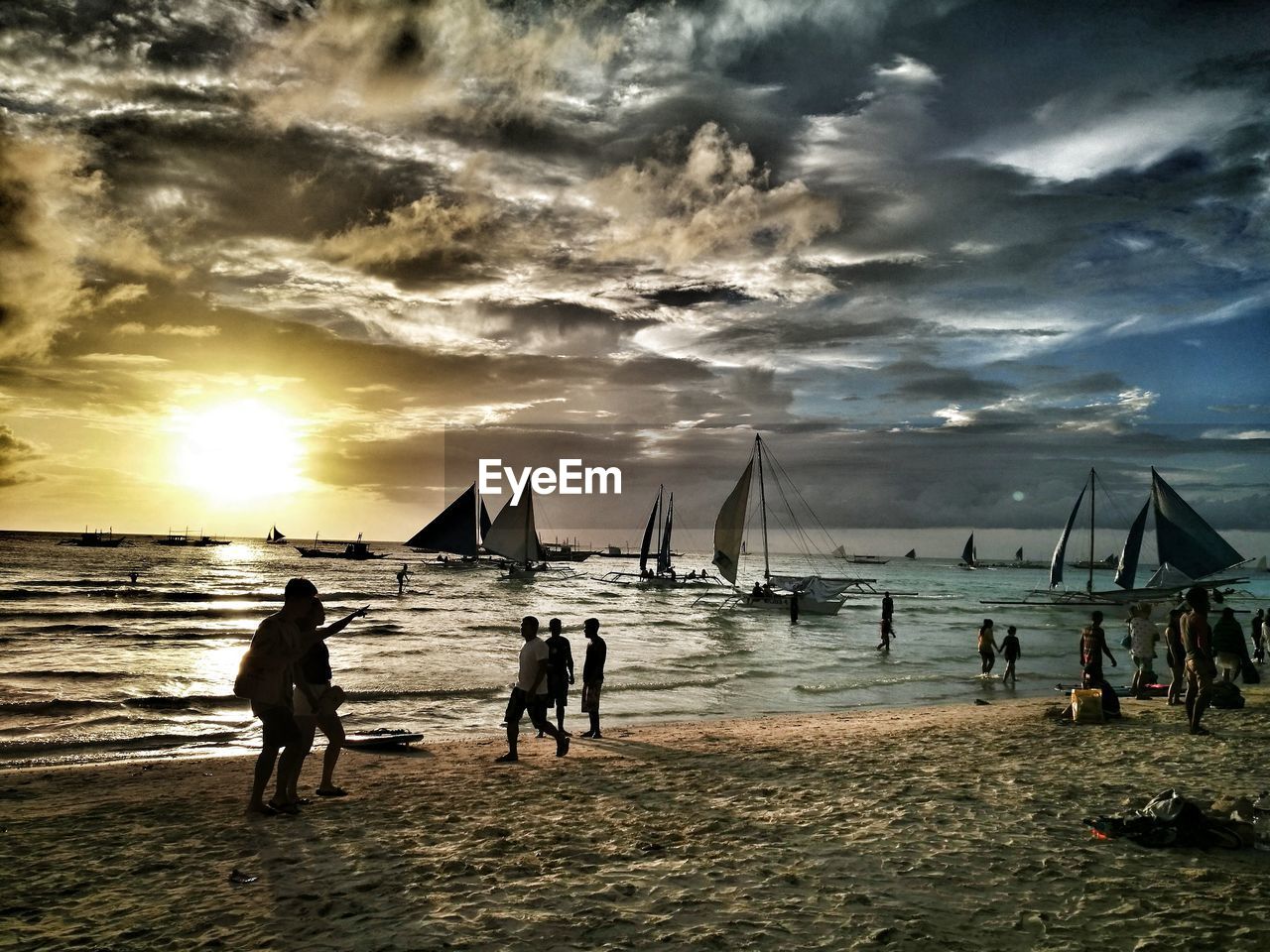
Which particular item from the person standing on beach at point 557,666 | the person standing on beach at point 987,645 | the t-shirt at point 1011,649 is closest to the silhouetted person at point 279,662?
the person standing on beach at point 557,666

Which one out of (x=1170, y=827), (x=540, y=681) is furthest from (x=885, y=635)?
(x=1170, y=827)

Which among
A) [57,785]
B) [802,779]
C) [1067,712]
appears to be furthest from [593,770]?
[1067,712]

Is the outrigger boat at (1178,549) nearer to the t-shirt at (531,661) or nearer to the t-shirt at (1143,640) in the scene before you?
the t-shirt at (1143,640)

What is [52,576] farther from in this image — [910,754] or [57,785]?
[910,754]

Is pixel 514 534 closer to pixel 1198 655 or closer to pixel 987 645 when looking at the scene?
pixel 987 645

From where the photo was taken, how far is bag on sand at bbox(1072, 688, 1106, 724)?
1303 centimetres

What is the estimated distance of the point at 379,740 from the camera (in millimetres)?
12594

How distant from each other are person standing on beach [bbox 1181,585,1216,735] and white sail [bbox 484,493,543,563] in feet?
226

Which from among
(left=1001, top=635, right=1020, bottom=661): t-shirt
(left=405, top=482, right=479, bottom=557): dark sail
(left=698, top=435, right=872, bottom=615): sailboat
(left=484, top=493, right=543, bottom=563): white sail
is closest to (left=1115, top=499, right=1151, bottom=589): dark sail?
(left=698, top=435, right=872, bottom=615): sailboat

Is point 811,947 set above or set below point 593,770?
above

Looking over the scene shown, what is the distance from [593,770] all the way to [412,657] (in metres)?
19.0

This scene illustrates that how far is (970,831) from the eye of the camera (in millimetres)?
Result: 7184

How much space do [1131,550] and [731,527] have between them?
32.4 metres

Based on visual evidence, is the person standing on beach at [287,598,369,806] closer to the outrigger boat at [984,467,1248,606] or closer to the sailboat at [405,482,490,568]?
the outrigger boat at [984,467,1248,606]
